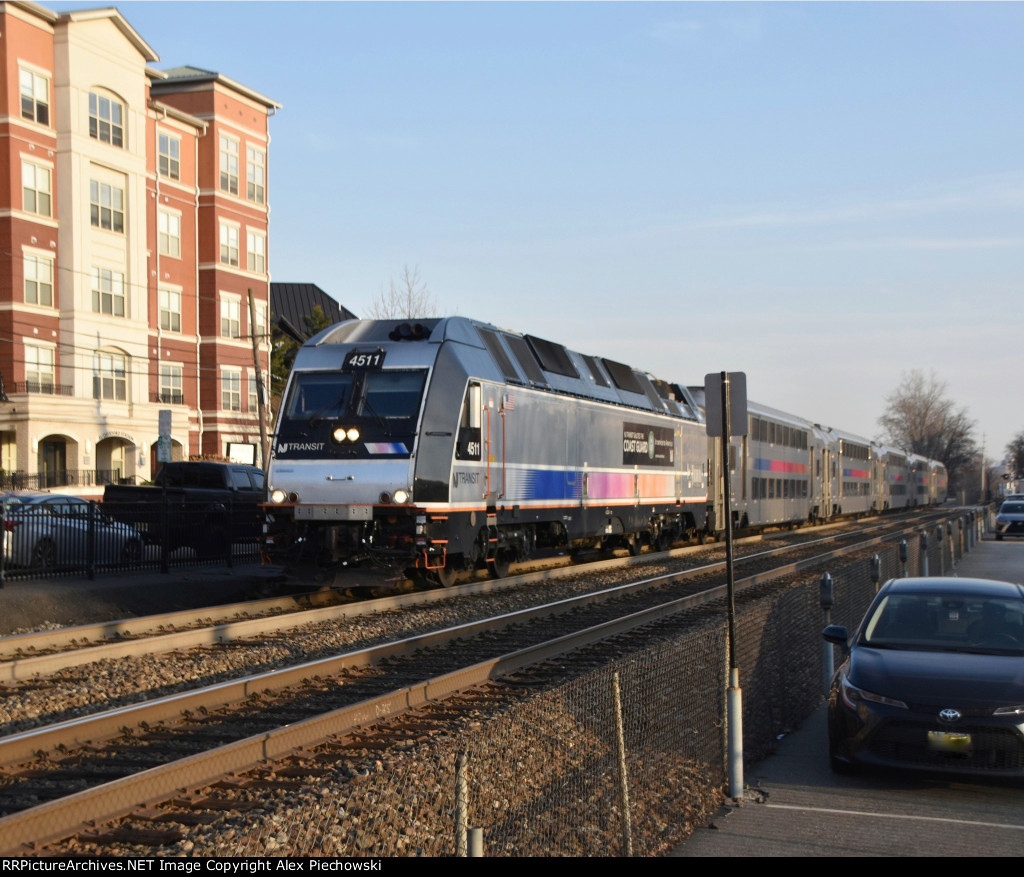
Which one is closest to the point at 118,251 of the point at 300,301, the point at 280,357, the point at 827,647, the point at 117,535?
the point at 280,357

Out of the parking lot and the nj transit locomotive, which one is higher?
the nj transit locomotive

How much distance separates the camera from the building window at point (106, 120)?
43.6 m

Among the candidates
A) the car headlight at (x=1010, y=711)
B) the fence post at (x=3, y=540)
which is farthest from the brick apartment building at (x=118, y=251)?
the car headlight at (x=1010, y=711)

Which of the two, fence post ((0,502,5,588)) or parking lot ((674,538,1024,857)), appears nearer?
parking lot ((674,538,1024,857))

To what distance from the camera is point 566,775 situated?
6.09 metres

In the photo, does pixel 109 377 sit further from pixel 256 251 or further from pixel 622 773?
pixel 622 773

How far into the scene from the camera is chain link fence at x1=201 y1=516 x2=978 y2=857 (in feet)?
15.7

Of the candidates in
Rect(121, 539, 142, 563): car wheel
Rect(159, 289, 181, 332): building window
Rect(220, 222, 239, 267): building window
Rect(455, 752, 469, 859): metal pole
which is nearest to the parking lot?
Rect(455, 752, 469, 859): metal pole

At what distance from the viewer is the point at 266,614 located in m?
15.8

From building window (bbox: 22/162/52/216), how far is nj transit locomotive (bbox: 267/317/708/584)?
92.2 ft

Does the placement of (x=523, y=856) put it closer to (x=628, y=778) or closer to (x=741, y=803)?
(x=628, y=778)

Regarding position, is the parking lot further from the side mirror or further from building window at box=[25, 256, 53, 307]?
building window at box=[25, 256, 53, 307]

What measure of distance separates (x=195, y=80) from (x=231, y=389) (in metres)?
14.3

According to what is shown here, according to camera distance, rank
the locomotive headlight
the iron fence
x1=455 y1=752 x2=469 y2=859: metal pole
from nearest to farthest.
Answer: x1=455 y1=752 x2=469 y2=859: metal pole → the locomotive headlight → the iron fence
